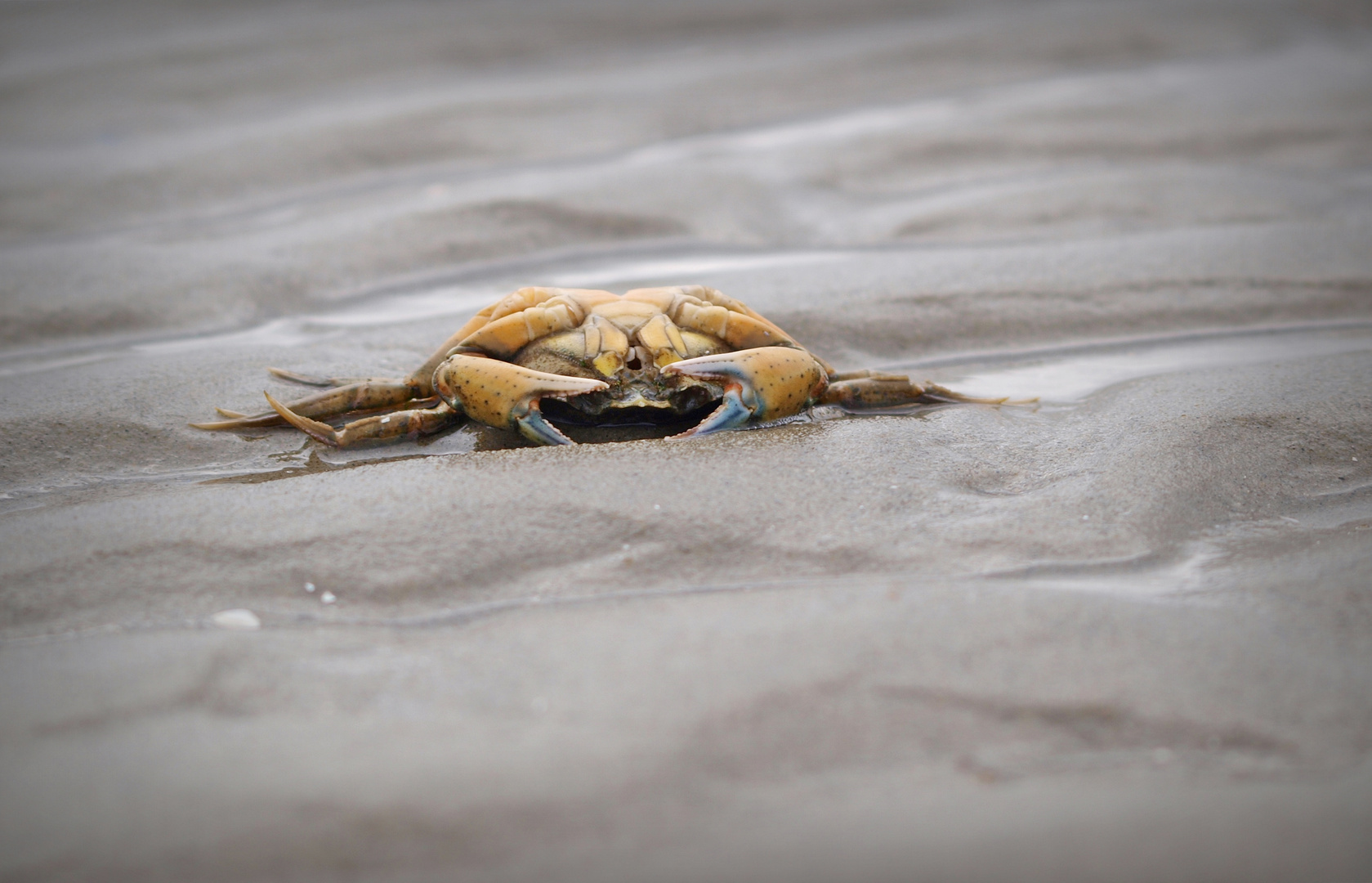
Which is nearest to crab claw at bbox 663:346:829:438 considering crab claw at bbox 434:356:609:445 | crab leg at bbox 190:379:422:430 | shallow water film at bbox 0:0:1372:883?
shallow water film at bbox 0:0:1372:883

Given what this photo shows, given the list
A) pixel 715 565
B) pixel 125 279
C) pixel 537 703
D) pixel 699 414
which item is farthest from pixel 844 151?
pixel 537 703

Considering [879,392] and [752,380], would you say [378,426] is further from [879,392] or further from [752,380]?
[879,392]

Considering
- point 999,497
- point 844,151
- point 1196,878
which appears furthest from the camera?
point 844,151

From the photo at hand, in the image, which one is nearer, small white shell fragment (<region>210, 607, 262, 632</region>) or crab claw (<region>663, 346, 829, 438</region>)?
small white shell fragment (<region>210, 607, 262, 632</region>)

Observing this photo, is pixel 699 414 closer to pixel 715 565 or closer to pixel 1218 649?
pixel 715 565

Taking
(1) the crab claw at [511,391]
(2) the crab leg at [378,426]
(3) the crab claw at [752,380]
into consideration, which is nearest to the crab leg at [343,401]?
(2) the crab leg at [378,426]

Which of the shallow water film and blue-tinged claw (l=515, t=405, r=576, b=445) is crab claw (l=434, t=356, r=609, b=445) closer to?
blue-tinged claw (l=515, t=405, r=576, b=445)

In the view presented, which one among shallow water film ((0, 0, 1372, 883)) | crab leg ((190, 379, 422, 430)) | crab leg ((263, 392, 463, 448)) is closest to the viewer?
shallow water film ((0, 0, 1372, 883))

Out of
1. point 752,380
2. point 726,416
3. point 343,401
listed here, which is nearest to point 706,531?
point 726,416
